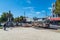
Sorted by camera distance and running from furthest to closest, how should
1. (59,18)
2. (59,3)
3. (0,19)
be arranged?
(0,19) < (59,18) < (59,3)

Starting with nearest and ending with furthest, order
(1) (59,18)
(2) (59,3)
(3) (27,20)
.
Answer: (2) (59,3), (1) (59,18), (3) (27,20)

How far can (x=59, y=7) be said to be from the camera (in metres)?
42.2

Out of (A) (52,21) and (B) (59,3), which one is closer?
(B) (59,3)

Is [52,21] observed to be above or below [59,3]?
below

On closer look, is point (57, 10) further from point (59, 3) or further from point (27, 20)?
point (27, 20)

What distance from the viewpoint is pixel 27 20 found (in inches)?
4309

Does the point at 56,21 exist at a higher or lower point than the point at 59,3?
lower

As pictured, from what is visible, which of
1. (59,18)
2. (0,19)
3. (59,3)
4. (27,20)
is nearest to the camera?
(59,3)

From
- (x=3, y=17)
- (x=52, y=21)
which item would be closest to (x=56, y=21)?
(x=52, y=21)

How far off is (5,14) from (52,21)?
4392cm

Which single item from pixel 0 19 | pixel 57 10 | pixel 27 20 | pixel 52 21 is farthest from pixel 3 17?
pixel 57 10

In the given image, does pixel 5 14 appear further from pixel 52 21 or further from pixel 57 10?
pixel 57 10

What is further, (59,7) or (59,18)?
(59,18)

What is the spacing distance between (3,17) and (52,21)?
43098 millimetres
